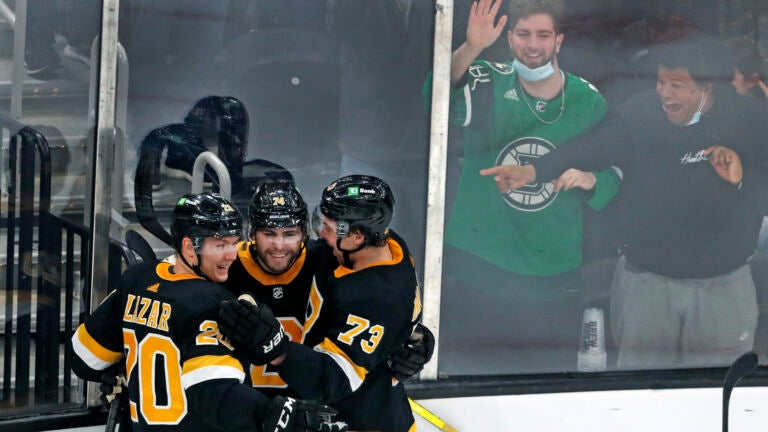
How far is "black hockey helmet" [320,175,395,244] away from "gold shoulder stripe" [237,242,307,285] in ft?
0.79

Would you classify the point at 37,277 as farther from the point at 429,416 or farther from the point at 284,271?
the point at 429,416

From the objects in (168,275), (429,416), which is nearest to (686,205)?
(429,416)

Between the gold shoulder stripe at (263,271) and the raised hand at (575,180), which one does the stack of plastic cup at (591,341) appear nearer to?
the raised hand at (575,180)

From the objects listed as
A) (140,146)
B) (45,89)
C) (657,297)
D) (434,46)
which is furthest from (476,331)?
(45,89)

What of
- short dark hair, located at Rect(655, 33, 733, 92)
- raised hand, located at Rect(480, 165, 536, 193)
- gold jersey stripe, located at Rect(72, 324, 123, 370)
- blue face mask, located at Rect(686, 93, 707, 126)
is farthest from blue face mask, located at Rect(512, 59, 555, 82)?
gold jersey stripe, located at Rect(72, 324, 123, 370)

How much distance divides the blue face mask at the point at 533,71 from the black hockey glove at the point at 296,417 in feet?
7.04

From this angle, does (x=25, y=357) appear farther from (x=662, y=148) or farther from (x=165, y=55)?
(x=662, y=148)

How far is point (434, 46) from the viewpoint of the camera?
474 centimetres

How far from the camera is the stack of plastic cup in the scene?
5.21 m

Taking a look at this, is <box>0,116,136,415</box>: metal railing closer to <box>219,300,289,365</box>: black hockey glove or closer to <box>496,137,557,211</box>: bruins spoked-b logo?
<box>219,300,289,365</box>: black hockey glove

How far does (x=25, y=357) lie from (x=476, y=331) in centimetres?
190

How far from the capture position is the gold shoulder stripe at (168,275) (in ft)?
10.6

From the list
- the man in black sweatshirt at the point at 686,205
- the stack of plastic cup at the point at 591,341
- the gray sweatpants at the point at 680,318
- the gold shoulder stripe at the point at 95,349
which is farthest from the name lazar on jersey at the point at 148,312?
the gray sweatpants at the point at 680,318

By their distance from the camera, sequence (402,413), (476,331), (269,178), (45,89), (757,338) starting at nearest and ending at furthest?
(402,413) → (45,89) → (269,178) → (476,331) → (757,338)
